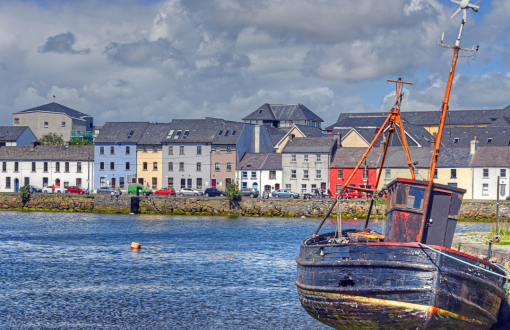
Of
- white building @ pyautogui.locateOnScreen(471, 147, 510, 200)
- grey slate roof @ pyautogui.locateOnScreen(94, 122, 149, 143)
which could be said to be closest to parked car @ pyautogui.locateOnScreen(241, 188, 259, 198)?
grey slate roof @ pyautogui.locateOnScreen(94, 122, 149, 143)

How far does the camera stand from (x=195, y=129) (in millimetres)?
95312

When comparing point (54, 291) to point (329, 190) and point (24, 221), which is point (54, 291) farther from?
point (329, 190)

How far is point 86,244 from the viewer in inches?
1795

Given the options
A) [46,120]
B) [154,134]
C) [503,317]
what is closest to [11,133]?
[46,120]

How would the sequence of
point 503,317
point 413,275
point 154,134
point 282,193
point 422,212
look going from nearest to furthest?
1. point 413,275
2. point 422,212
3. point 503,317
4. point 282,193
5. point 154,134

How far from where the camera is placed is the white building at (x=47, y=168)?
9494 centimetres

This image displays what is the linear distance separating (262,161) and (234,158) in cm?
426

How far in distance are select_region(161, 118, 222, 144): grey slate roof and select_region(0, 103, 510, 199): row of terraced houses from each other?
17 cm

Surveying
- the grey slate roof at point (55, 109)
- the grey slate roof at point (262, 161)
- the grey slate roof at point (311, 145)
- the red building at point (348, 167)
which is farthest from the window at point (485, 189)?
the grey slate roof at point (55, 109)

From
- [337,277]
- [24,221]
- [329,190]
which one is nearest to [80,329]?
[337,277]

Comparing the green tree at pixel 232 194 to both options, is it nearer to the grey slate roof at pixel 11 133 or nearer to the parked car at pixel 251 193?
the parked car at pixel 251 193

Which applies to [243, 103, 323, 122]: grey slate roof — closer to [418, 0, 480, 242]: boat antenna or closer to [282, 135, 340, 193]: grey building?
[282, 135, 340, 193]: grey building

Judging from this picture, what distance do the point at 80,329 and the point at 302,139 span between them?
71.0 metres

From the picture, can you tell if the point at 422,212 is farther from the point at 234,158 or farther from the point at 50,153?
the point at 50,153
